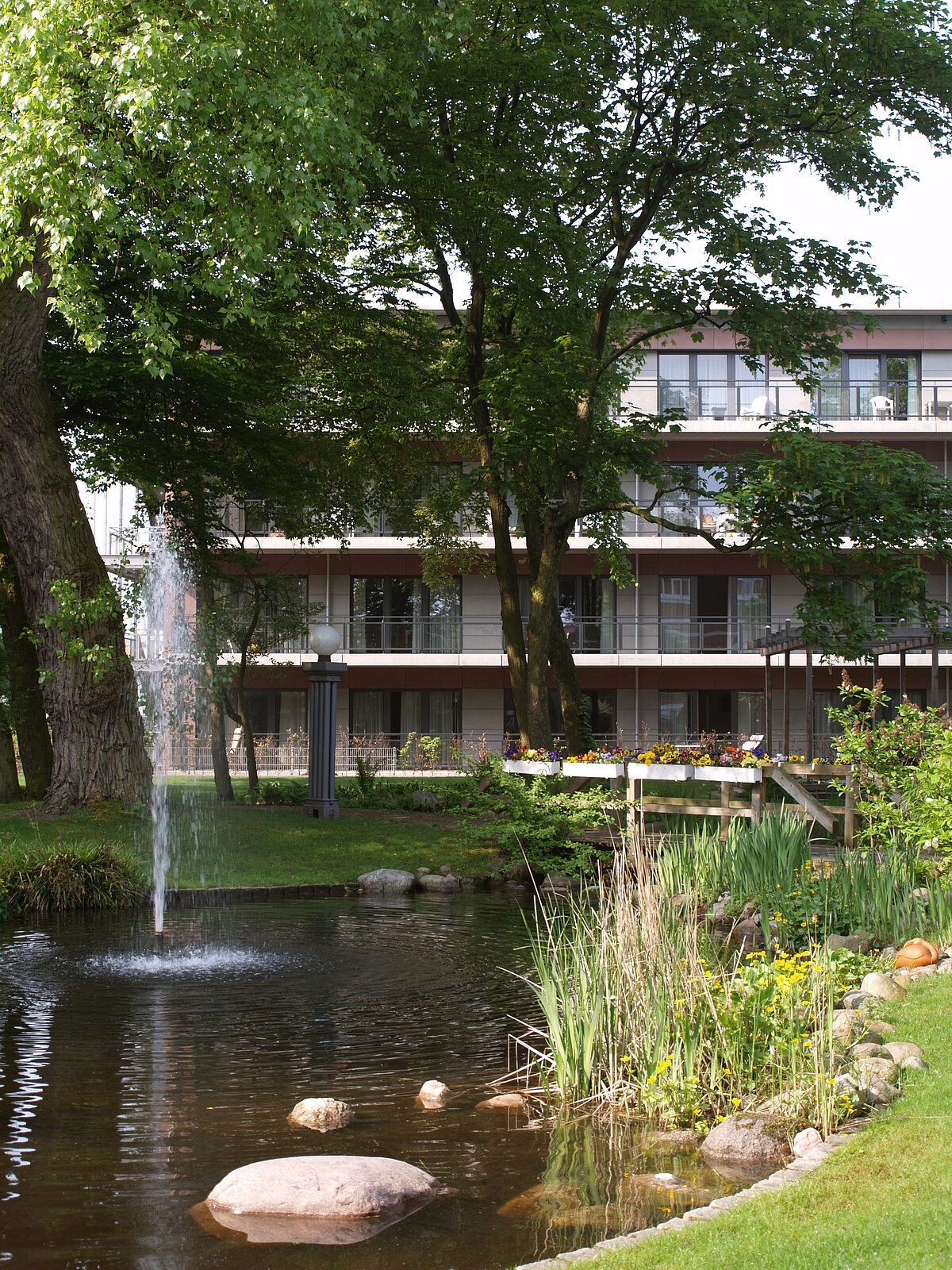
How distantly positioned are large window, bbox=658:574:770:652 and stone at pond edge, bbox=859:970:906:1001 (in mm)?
27133

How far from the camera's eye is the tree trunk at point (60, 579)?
1533 cm

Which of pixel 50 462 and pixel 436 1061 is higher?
pixel 50 462

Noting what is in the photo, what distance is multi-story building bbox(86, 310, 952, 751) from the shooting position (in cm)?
3403

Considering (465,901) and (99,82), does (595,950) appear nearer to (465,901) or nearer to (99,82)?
(465,901)

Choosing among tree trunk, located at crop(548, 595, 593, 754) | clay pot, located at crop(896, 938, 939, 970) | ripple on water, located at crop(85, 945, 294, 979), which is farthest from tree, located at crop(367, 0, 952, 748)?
clay pot, located at crop(896, 938, 939, 970)

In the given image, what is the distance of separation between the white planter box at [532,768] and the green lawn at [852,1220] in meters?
10.2

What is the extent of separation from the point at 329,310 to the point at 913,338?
21833 mm

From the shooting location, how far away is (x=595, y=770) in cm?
1521

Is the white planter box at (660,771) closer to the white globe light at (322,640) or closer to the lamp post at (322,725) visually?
the lamp post at (322,725)

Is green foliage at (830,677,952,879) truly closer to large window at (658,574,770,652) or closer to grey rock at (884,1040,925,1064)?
grey rock at (884,1040,925,1064)

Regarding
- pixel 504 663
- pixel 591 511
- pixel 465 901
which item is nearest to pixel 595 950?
pixel 465 901

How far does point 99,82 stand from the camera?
10734 mm

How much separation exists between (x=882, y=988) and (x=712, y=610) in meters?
28.4

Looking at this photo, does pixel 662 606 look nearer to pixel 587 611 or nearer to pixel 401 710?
pixel 587 611
